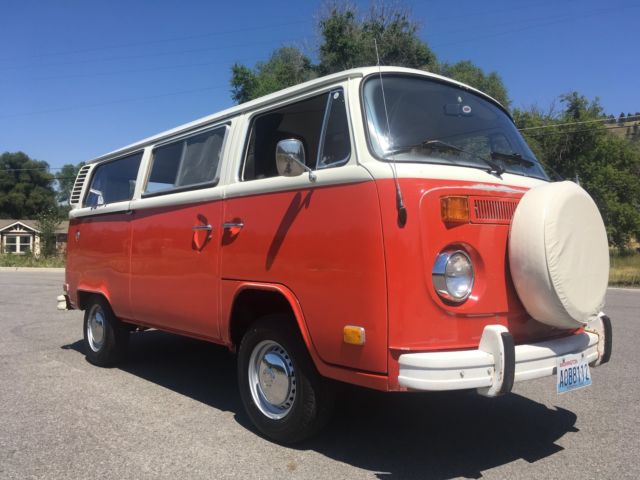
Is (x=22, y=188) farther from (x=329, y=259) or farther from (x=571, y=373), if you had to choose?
(x=571, y=373)

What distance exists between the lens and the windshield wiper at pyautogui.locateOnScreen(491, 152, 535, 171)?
3.65 m

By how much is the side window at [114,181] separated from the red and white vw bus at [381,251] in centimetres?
144

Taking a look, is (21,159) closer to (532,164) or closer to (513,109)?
(513,109)

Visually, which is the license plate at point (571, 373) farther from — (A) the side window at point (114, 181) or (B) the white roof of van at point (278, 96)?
(A) the side window at point (114, 181)

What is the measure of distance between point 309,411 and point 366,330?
821mm

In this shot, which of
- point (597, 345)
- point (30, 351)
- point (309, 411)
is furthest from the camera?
point (30, 351)

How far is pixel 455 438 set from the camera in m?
3.76

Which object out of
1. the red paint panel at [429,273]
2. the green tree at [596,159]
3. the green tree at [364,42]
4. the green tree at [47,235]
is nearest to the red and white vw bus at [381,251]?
the red paint panel at [429,273]

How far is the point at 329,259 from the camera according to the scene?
124 inches

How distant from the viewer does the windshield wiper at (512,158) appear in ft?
12.0

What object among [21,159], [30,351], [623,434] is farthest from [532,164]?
[21,159]

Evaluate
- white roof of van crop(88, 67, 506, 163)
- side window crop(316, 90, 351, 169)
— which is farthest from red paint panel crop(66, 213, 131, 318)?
side window crop(316, 90, 351, 169)

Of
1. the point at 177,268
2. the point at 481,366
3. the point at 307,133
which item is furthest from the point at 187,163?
the point at 481,366

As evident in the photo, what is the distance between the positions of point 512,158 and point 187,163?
2.75m
